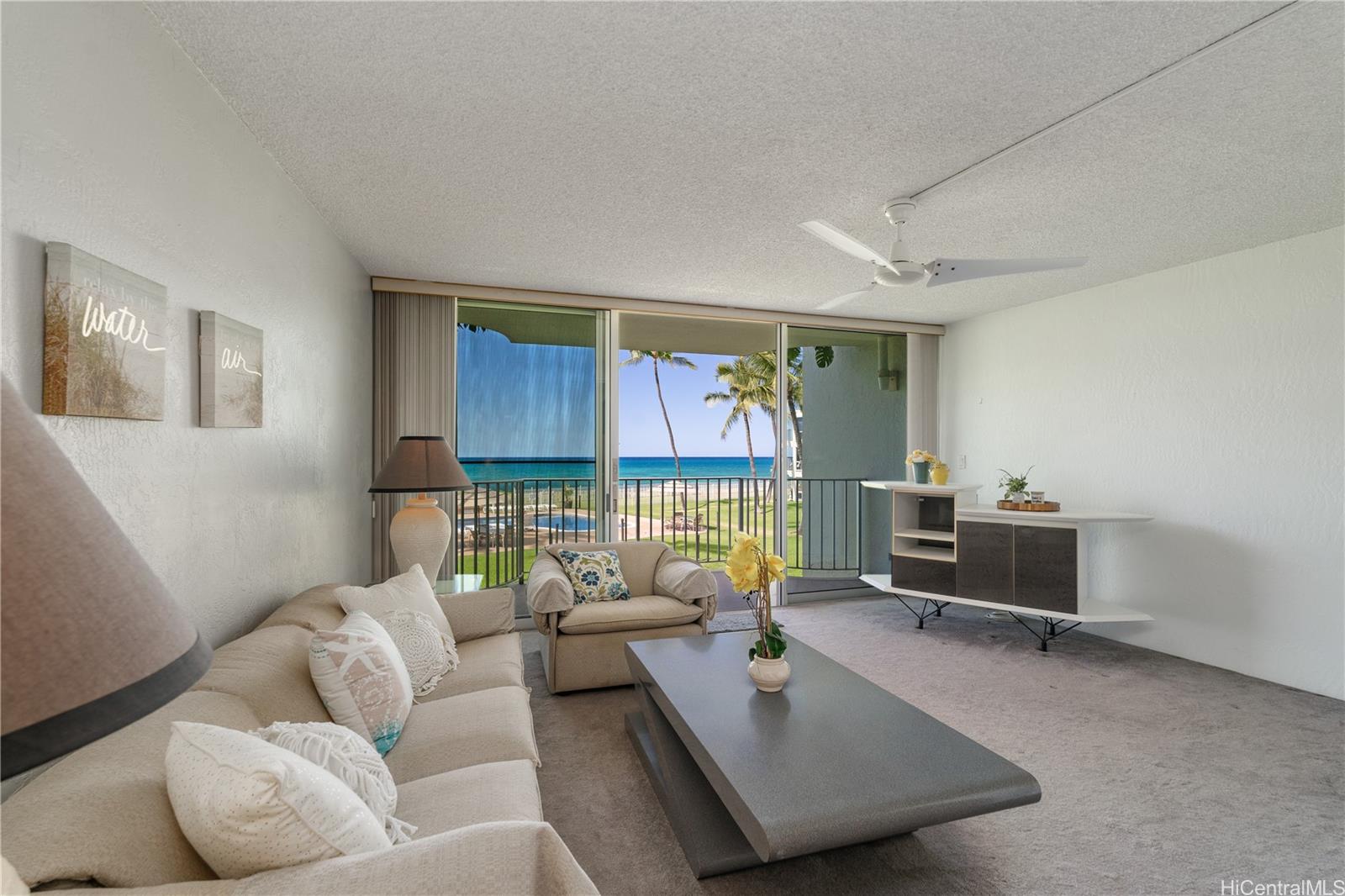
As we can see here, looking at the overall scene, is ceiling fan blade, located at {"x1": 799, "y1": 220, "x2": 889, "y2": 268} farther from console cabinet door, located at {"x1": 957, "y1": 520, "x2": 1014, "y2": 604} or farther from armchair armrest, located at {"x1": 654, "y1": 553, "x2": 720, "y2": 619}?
console cabinet door, located at {"x1": 957, "y1": 520, "x2": 1014, "y2": 604}

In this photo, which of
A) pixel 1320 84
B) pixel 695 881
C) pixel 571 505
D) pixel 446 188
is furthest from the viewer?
pixel 571 505

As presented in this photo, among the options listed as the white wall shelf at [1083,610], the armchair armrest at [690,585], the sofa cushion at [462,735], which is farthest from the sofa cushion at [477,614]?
the white wall shelf at [1083,610]

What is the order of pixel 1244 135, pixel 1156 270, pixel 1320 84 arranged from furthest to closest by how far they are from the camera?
pixel 1156 270
pixel 1244 135
pixel 1320 84

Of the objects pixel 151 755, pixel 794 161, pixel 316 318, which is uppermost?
pixel 794 161

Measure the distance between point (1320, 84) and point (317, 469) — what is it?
4.21 meters

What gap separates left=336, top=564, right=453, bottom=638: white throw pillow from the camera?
2402mm

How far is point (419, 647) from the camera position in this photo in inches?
91.4

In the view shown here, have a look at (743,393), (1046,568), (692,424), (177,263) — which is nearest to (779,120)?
(177,263)

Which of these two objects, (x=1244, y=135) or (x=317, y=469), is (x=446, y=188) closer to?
(x=317, y=469)

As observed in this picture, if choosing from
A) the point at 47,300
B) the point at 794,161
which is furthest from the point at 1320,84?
the point at 47,300

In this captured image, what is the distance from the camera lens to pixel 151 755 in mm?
1112

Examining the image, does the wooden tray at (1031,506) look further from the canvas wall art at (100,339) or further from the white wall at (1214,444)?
the canvas wall art at (100,339)

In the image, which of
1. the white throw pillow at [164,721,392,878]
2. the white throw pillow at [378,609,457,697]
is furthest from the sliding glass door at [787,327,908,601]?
the white throw pillow at [164,721,392,878]

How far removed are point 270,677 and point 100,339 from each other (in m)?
0.91
